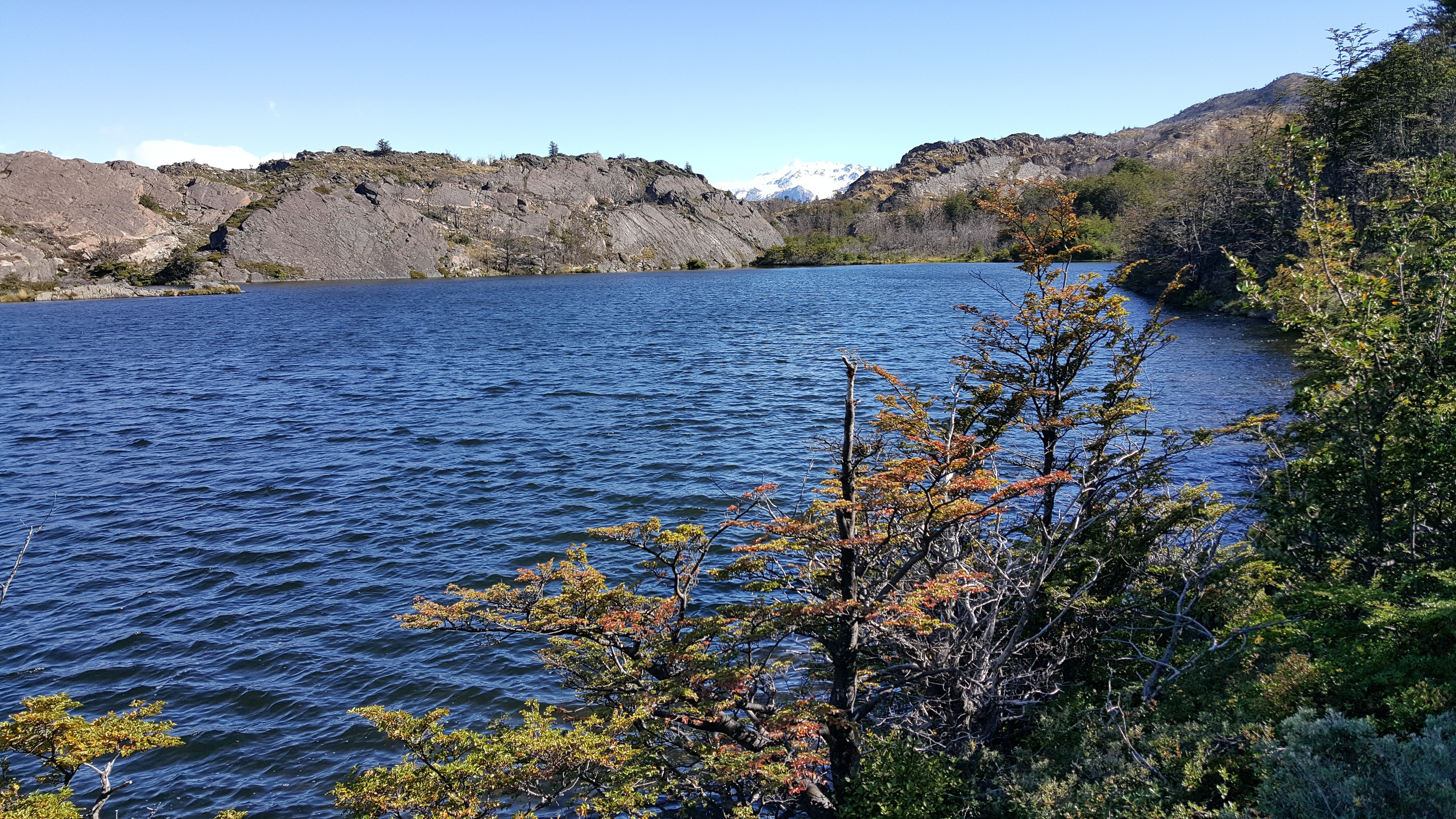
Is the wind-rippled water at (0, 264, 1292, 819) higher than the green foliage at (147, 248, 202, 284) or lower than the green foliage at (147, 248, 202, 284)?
lower

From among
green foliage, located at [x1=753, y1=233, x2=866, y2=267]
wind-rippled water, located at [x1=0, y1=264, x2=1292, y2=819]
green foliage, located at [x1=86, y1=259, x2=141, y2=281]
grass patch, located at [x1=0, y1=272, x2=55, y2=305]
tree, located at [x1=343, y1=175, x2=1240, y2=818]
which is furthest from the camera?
green foliage, located at [x1=753, y1=233, x2=866, y2=267]

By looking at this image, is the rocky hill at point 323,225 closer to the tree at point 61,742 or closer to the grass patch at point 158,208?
the grass patch at point 158,208

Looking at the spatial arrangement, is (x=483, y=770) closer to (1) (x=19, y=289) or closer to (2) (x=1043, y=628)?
(2) (x=1043, y=628)

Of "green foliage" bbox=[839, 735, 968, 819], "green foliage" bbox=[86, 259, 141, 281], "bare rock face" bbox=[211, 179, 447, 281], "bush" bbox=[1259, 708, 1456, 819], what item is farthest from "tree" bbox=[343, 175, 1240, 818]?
"bare rock face" bbox=[211, 179, 447, 281]

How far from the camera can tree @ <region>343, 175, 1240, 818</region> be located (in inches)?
280

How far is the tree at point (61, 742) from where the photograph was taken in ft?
19.9

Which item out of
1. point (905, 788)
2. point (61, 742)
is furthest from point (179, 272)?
point (905, 788)

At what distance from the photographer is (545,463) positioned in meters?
24.8

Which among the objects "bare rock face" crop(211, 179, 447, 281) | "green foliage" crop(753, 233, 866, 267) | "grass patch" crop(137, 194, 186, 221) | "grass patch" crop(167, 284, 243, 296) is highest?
"grass patch" crop(137, 194, 186, 221)

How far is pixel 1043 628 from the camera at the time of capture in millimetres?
9484

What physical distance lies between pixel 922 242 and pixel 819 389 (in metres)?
178

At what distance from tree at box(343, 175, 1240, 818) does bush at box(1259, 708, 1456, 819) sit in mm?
2843

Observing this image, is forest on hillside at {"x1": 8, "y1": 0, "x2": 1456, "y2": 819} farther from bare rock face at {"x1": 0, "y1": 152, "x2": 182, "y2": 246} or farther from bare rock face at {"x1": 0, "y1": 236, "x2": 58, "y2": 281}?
bare rock face at {"x1": 0, "y1": 152, "x2": 182, "y2": 246}

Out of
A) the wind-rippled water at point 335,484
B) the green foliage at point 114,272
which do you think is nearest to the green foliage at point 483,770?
the wind-rippled water at point 335,484
